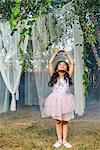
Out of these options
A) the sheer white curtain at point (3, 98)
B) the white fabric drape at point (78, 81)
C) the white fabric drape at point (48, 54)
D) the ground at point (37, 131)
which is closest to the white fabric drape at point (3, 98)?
the sheer white curtain at point (3, 98)

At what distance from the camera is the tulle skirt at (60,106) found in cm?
411

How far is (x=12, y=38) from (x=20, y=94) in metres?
1.09

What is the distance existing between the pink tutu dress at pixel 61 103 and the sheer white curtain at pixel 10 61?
6.44 ft

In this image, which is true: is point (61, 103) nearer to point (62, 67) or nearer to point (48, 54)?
point (62, 67)

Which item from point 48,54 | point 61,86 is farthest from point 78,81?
point 61,86

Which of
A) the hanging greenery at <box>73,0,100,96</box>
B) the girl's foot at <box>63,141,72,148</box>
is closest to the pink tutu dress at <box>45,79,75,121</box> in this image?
the girl's foot at <box>63,141,72,148</box>

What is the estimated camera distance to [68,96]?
422 centimetres

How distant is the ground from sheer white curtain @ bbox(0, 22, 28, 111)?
1.42ft

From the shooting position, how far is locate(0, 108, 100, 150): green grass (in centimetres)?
423

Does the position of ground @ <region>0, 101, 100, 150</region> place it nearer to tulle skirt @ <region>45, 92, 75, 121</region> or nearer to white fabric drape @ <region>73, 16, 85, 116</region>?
white fabric drape @ <region>73, 16, 85, 116</region>

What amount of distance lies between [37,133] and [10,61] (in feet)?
5.87

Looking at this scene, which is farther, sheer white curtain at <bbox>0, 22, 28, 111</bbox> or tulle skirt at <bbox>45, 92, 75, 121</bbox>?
sheer white curtain at <bbox>0, 22, 28, 111</bbox>

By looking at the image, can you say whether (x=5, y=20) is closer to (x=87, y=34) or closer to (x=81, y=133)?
(x=87, y=34)

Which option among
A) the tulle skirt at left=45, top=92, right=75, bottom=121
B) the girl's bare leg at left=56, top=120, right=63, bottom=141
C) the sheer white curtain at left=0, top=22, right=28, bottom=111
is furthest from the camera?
the sheer white curtain at left=0, top=22, right=28, bottom=111
